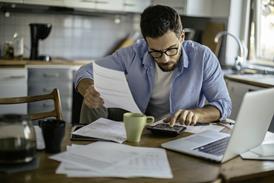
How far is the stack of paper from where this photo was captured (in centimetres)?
117

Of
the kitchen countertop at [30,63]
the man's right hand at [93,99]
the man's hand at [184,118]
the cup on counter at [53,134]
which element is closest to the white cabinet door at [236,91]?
the kitchen countertop at [30,63]

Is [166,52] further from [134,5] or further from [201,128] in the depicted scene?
[134,5]

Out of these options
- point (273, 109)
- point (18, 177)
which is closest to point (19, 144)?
point (18, 177)

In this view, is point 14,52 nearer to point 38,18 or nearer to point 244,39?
point 38,18

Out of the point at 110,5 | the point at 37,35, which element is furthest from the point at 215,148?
the point at 110,5

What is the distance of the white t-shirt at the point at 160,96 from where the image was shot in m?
2.01

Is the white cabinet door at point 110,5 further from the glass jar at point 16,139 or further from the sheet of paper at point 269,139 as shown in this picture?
the glass jar at point 16,139

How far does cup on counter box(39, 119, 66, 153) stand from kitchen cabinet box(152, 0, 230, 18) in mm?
3422

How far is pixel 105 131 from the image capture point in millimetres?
1588

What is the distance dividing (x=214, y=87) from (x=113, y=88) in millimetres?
547

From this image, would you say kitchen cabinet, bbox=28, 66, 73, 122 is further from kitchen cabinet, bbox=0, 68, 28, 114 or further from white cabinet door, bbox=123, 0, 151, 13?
white cabinet door, bbox=123, 0, 151, 13

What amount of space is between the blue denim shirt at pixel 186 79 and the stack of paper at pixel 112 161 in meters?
0.61

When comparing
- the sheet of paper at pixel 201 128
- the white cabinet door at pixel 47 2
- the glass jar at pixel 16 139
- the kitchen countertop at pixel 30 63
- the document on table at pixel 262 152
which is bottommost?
the document on table at pixel 262 152

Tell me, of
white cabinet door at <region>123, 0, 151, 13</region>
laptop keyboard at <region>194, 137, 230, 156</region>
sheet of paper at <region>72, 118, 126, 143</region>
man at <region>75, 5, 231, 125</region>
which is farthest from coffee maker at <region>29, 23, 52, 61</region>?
laptop keyboard at <region>194, 137, 230, 156</region>
